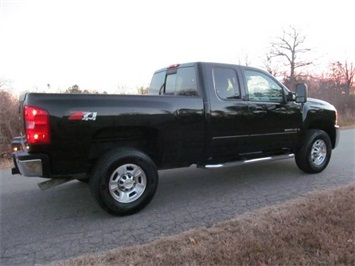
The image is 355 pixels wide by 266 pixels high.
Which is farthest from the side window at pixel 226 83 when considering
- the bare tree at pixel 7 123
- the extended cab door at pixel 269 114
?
the bare tree at pixel 7 123

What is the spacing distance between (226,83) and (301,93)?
1526 mm

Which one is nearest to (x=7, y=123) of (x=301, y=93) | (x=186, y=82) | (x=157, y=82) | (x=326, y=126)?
(x=157, y=82)

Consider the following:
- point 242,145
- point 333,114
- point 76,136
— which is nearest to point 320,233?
point 242,145

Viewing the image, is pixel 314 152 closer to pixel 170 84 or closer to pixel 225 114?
pixel 225 114

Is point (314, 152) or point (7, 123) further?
point (7, 123)

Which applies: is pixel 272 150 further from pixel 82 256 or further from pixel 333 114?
pixel 82 256

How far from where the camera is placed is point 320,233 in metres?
3.13

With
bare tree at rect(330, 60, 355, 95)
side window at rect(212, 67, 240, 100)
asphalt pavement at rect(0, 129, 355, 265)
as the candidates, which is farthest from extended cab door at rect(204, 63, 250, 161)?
bare tree at rect(330, 60, 355, 95)

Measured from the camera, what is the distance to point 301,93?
5.54 meters

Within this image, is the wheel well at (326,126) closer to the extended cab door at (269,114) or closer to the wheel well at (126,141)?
the extended cab door at (269,114)

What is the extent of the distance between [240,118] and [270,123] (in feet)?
2.39

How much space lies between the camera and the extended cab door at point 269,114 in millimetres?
5219

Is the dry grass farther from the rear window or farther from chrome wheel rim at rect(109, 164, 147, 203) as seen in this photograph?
the rear window

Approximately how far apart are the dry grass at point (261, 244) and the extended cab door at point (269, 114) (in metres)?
1.81
